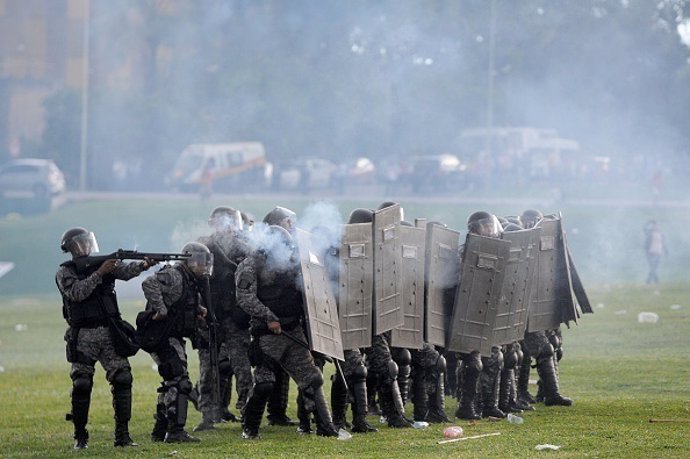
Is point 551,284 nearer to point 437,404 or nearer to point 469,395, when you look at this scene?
point 469,395

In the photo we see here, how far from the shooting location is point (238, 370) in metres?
15.2

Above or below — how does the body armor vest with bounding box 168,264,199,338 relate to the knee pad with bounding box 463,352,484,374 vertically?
above

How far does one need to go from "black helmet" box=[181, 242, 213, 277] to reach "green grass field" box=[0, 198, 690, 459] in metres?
1.63

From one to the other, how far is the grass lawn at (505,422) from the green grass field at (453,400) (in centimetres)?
2

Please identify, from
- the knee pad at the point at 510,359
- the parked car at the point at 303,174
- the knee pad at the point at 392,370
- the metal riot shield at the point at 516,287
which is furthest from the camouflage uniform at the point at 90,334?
the parked car at the point at 303,174

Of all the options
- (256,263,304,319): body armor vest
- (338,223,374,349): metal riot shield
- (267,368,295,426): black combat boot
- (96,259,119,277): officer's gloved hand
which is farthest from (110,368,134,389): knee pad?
(338,223,374,349): metal riot shield

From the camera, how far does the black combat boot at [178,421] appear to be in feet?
45.8

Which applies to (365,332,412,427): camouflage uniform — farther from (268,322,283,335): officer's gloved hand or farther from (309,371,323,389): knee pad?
(268,322,283,335): officer's gloved hand

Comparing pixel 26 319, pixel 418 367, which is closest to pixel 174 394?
pixel 418 367

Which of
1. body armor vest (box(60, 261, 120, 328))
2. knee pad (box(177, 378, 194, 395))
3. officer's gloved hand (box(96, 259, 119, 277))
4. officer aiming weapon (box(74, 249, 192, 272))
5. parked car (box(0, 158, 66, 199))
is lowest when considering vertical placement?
knee pad (box(177, 378, 194, 395))

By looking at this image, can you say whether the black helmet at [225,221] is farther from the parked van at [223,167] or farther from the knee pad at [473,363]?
the parked van at [223,167]

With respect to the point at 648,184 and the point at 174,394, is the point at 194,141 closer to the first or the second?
the point at 648,184

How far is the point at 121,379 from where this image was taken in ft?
45.0

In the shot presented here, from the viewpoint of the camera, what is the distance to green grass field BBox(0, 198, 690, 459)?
13352mm
